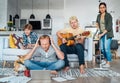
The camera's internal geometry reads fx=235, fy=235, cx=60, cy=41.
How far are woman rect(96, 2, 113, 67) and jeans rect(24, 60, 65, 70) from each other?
5.15 ft

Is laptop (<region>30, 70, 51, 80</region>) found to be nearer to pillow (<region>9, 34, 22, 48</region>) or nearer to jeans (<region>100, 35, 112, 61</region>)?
pillow (<region>9, 34, 22, 48</region>)

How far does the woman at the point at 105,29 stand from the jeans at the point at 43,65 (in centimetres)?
157

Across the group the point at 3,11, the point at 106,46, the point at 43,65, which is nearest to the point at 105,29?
the point at 106,46

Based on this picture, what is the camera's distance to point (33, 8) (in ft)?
34.4

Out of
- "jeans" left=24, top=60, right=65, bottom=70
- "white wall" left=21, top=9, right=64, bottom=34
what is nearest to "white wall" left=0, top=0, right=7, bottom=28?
"white wall" left=21, top=9, right=64, bottom=34

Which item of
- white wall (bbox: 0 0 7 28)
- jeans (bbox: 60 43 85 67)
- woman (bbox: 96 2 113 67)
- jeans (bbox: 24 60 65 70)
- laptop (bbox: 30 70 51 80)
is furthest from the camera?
white wall (bbox: 0 0 7 28)

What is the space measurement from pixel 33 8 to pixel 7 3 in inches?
86.4

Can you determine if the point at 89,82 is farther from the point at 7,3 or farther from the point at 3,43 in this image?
the point at 7,3

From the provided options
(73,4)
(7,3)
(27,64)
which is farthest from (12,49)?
(73,4)

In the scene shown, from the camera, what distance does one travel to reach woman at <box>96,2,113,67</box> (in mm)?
4988

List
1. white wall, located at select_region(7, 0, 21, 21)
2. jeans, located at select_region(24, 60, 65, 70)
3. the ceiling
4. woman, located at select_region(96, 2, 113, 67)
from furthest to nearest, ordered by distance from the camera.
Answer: the ceiling → white wall, located at select_region(7, 0, 21, 21) → woman, located at select_region(96, 2, 113, 67) → jeans, located at select_region(24, 60, 65, 70)

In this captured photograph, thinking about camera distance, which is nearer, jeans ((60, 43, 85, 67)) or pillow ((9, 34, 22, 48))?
jeans ((60, 43, 85, 67))

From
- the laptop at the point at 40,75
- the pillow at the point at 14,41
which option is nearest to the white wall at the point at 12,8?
the pillow at the point at 14,41

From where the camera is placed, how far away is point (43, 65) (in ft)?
12.4
